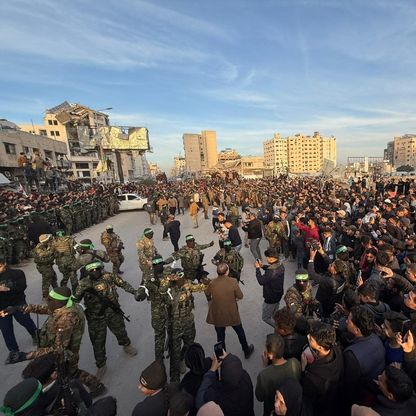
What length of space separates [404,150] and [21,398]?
177324 mm

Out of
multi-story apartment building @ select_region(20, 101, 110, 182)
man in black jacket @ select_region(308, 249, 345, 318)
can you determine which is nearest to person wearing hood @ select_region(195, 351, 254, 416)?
man in black jacket @ select_region(308, 249, 345, 318)

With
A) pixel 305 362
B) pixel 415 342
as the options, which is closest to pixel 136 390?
pixel 305 362

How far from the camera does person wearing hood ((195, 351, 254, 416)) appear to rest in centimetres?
208

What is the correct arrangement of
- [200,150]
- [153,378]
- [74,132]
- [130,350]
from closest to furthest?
1. [153,378]
2. [130,350]
3. [74,132]
4. [200,150]

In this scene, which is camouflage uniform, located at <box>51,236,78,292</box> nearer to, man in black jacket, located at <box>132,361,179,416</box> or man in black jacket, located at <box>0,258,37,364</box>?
man in black jacket, located at <box>0,258,37,364</box>

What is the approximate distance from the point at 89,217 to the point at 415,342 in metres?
15.0

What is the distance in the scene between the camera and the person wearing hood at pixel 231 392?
2082mm

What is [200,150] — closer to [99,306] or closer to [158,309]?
[99,306]

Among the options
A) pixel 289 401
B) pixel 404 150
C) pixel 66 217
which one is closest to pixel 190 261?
pixel 289 401

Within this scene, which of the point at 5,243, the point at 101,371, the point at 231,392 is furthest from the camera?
the point at 5,243

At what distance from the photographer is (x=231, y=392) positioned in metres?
2.11

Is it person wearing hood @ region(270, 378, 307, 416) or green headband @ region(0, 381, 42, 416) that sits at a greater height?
green headband @ region(0, 381, 42, 416)

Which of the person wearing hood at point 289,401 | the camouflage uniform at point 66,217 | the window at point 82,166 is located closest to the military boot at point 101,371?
the person wearing hood at point 289,401

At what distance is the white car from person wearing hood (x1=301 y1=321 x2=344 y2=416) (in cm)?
1875
